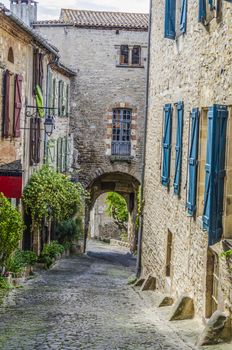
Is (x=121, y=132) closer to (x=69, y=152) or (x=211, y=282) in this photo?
(x=69, y=152)

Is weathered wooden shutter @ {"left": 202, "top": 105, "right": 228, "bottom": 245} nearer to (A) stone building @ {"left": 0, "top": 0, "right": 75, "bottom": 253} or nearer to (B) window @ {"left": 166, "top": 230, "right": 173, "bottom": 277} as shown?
(B) window @ {"left": 166, "top": 230, "right": 173, "bottom": 277}

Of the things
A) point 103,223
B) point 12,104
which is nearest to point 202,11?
point 12,104

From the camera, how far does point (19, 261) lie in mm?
18047

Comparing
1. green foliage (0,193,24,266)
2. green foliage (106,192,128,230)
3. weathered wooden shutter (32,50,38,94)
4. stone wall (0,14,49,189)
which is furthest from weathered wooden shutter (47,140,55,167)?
green foliage (106,192,128,230)

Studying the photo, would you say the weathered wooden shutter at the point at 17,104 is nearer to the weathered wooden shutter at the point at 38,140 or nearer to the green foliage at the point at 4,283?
the weathered wooden shutter at the point at 38,140

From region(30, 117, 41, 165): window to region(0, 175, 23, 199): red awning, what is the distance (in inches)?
214

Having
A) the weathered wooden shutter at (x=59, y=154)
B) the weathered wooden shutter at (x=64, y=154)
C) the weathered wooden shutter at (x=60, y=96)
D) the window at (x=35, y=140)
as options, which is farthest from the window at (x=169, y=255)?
the weathered wooden shutter at (x=64, y=154)

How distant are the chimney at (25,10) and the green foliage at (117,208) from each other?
1426 centimetres

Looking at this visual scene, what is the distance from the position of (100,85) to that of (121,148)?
2.99 m

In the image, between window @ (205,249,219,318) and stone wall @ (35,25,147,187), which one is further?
stone wall @ (35,25,147,187)

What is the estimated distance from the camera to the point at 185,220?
12305 mm

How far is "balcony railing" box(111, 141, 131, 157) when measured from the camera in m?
30.2

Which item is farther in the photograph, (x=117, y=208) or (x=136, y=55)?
(x=117, y=208)

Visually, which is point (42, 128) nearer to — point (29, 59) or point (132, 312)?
point (29, 59)
